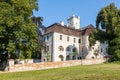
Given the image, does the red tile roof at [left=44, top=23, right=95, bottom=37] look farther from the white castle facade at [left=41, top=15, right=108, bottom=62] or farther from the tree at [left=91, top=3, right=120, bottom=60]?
the tree at [left=91, top=3, right=120, bottom=60]

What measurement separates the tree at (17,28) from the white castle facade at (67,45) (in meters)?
29.2

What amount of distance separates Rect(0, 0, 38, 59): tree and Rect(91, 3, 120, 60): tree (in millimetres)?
16615

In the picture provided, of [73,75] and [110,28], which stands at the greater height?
[110,28]

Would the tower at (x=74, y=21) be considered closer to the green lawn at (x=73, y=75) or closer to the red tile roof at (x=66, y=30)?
the red tile roof at (x=66, y=30)

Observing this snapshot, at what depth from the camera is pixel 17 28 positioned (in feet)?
106

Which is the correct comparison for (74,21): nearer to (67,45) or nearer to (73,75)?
(67,45)

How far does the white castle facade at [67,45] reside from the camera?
6544 cm

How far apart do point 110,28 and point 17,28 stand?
821 inches

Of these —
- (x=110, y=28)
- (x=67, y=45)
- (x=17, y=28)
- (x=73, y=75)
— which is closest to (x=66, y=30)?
(x=67, y=45)

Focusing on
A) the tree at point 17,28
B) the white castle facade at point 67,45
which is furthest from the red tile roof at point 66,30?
the tree at point 17,28

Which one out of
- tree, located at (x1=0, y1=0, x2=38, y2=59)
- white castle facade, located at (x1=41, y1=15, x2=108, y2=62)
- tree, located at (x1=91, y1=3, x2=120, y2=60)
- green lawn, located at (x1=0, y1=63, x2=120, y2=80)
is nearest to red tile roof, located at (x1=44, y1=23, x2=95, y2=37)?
white castle facade, located at (x1=41, y1=15, x2=108, y2=62)

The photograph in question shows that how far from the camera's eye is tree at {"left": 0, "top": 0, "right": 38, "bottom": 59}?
1214 inches

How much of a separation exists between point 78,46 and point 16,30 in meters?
41.4

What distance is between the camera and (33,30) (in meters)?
33.8
